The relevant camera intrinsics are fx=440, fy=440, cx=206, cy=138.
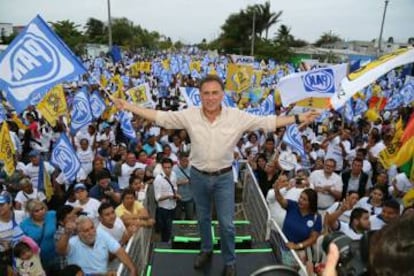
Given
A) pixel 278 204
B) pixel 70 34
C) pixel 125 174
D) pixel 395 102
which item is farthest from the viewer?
pixel 70 34

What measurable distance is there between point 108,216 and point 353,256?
4.20 meters

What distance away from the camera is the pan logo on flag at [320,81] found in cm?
783

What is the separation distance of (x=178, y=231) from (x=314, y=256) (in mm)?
1792

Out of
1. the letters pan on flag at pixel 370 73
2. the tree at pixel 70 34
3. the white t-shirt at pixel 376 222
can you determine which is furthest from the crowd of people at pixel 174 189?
the tree at pixel 70 34

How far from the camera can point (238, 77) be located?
588 inches

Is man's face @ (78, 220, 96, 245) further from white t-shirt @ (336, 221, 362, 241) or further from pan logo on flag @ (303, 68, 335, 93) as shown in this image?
pan logo on flag @ (303, 68, 335, 93)

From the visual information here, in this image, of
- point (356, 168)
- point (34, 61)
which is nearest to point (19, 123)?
point (34, 61)

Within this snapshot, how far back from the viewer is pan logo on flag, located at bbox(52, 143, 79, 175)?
7598 mm

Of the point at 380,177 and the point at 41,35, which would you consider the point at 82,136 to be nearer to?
the point at 41,35

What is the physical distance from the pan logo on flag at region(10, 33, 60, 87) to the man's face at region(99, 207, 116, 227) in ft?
5.81

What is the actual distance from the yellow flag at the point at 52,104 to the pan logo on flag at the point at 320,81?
16.3 feet

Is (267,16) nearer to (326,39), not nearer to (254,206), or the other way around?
(326,39)

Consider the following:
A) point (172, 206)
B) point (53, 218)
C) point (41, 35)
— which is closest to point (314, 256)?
point (172, 206)

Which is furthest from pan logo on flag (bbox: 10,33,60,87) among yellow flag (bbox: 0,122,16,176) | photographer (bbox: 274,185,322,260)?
photographer (bbox: 274,185,322,260)
